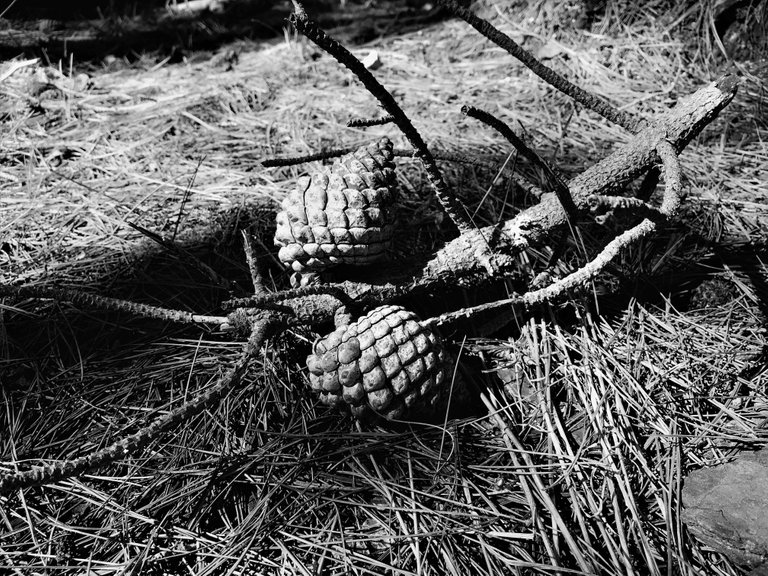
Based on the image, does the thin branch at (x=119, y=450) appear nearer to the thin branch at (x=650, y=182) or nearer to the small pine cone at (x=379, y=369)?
the small pine cone at (x=379, y=369)

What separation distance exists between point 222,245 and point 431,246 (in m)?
0.63

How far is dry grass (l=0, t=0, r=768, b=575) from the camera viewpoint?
1077mm

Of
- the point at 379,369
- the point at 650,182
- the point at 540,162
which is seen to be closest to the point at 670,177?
the point at 650,182

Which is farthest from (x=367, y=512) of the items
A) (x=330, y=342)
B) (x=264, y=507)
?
(x=330, y=342)

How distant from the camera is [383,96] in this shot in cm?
115

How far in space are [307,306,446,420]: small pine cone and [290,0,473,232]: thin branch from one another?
0.33 metres

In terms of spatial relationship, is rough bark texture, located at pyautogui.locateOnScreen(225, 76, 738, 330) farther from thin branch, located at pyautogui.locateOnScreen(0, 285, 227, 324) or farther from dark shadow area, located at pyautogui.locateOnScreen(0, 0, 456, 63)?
dark shadow area, located at pyautogui.locateOnScreen(0, 0, 456, 63)

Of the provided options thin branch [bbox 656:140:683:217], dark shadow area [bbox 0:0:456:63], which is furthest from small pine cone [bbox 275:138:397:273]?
dark shadow area [bbox 0:0:456:63]

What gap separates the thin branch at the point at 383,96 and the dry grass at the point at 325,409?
0.34 metres

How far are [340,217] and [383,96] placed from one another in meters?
0.28

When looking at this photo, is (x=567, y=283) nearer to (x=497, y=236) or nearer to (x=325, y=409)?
(x=497, y=236)

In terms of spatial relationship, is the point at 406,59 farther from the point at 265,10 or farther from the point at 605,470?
the point at 605,470

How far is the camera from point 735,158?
6.26 ft

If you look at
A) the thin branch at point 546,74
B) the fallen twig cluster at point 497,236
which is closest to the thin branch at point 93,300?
the fallen twig cluster at point 497,236
